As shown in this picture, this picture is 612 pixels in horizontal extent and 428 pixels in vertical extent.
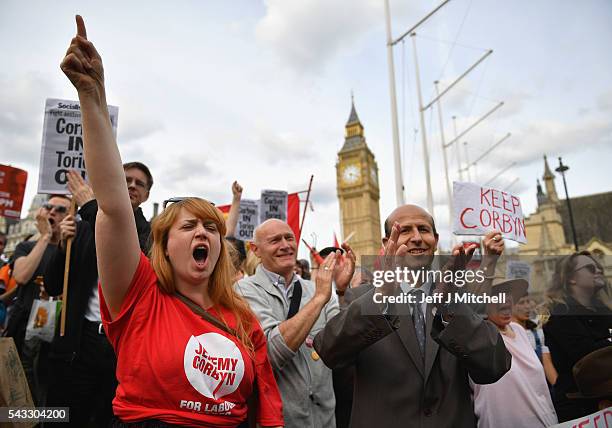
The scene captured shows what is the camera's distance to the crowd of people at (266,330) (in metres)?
1.62

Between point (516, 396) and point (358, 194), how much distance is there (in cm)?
7229

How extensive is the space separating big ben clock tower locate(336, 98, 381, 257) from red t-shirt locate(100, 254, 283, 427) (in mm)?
68288

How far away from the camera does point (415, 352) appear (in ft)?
6.75

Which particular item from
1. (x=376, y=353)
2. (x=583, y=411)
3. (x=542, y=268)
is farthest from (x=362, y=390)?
(x=542, y=268)

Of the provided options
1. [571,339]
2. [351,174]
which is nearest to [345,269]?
[571,339]

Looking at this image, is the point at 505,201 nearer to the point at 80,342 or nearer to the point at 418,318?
the point at 418,318

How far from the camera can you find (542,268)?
11.7 ft

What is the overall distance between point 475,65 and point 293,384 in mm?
15140

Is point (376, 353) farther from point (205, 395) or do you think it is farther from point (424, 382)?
point (205, 395)

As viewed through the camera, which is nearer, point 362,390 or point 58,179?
point 362,390

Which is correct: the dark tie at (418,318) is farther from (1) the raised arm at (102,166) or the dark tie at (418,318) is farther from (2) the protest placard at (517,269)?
(2) the protest placard at (517,269)

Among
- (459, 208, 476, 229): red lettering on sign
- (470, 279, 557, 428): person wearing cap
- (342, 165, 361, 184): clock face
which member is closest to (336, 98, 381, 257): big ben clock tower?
(342, 165, 361, 184): clock face

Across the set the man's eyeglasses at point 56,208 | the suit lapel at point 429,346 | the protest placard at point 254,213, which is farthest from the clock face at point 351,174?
the suit lapel at point 429,346

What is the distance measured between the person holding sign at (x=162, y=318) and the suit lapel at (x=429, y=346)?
734mm
